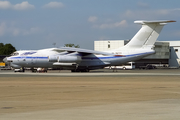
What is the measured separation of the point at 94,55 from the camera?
148 ft

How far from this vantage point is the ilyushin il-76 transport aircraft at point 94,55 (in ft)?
143

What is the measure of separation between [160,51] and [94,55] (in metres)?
64.9

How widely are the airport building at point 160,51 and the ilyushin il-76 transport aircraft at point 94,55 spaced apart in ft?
183

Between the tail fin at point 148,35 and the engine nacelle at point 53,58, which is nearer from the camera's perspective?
the engine nacelle at point 53,58

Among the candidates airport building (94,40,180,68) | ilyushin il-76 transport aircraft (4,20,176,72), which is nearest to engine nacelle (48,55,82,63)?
ilyushin il-76 transport aircraft (4,20,176,72)

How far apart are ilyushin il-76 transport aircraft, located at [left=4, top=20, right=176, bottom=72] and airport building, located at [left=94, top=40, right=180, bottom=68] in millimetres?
55904

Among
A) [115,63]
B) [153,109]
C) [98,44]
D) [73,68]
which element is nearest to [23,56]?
[73,68]

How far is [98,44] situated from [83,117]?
3798 inches

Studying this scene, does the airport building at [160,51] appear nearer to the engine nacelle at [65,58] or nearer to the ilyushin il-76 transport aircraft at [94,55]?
the ilyushin il-76 transport aircraft at [94,55]

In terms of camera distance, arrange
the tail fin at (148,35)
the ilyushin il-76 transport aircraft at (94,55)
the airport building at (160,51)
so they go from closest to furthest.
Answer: the ilyushin il-76 transport aircraft at (94,55) → the tail fin at (148,35) → the airport building at (160,51)

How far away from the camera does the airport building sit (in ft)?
335

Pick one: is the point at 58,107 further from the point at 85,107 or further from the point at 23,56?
the point at 23,56

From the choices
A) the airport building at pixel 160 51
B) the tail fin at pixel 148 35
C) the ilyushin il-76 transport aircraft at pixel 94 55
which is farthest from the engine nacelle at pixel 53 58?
the airport building at pixel 160 51

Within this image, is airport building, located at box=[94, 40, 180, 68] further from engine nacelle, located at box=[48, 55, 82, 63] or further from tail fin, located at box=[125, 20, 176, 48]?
engine nacelle, located at box=[48, 55, 82, 63]
